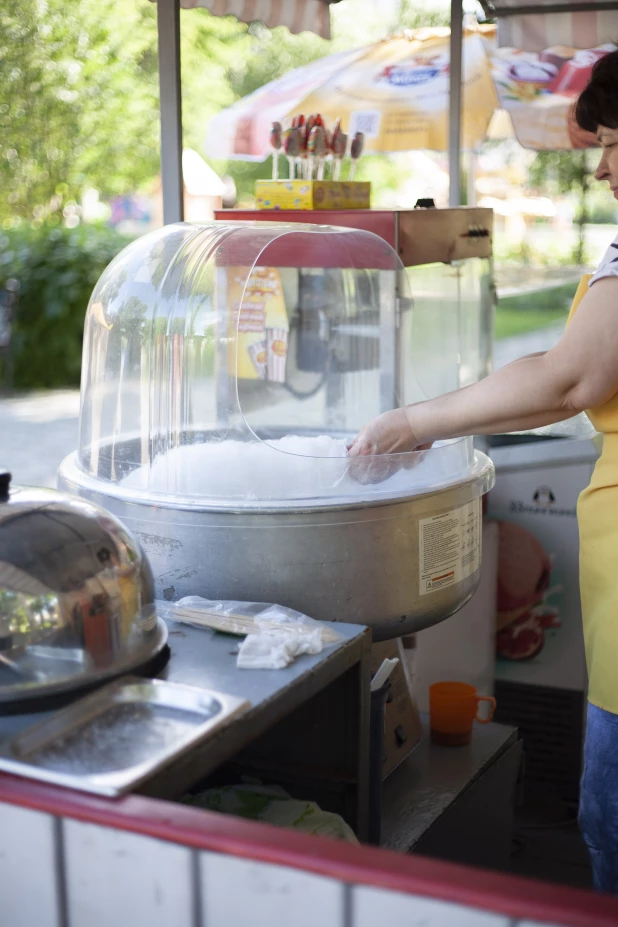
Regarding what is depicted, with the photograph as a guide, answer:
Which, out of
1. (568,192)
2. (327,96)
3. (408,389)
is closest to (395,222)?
(408,389)

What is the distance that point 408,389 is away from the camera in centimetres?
286

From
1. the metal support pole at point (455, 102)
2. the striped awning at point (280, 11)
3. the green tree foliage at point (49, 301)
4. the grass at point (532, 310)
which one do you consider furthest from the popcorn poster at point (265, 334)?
the grass at point (532, 310)

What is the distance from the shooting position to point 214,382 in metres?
2.34

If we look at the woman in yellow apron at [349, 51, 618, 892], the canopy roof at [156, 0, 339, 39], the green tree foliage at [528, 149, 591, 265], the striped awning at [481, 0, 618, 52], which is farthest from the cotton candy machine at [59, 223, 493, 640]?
the green tree foliage at [528, 149, 591, 265]

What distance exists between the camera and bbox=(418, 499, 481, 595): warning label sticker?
1702 mm

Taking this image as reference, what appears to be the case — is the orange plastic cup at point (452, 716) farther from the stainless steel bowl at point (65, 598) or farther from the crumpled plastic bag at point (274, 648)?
the stainless steel bowl at point (65, 598)

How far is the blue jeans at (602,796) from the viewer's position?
1669 mm

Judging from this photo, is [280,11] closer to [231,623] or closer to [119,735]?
[231,623]

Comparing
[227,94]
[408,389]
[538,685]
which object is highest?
[227,94]

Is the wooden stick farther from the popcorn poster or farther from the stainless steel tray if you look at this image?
the popcorn poster

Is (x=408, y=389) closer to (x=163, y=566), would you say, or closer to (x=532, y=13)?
(x=163, y=566)

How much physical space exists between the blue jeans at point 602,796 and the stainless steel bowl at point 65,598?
767mm

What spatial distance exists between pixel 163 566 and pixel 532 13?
3.77m

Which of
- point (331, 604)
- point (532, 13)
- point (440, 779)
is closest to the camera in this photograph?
point (331, 604)
